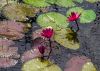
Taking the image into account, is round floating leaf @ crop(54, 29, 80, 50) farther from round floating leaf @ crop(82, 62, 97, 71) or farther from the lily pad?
the lily pad

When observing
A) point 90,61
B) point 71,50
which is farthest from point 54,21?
point 90,61

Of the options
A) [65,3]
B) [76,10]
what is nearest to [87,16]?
[76,10]

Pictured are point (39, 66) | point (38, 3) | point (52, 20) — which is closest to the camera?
point (39, 66)

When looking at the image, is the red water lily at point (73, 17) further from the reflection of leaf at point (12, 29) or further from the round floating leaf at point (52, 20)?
the reflection of leaf at point (12, 29)

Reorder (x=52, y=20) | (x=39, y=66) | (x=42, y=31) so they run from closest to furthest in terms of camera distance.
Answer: (x=39, y=66) → (x=42, y=31) → (x=52, y=20)

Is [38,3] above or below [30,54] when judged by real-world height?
above

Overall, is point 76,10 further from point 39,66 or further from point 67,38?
point 39,66

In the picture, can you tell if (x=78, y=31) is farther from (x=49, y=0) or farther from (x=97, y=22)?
(x=49, y=0)
